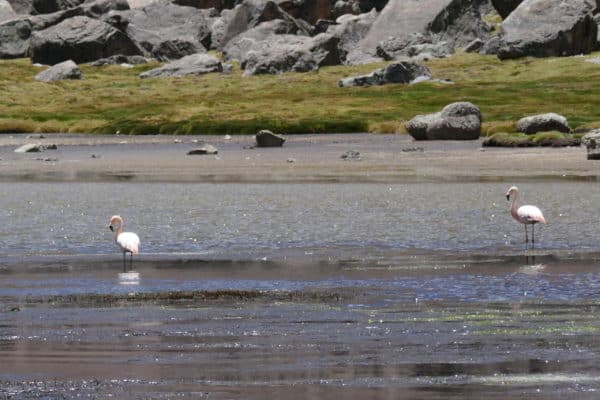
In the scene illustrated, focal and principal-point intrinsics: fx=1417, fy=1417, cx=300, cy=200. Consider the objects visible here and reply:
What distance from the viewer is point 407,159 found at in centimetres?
5575

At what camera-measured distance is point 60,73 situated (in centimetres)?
12706

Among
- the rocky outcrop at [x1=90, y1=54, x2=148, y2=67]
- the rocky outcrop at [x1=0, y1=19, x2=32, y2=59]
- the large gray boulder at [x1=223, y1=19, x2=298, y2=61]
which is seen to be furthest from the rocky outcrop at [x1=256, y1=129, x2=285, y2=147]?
the rocky outcrop at [x1=0, y1=19, x2=32, y2=59]

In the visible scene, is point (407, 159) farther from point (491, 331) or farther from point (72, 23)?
point (72, 23)

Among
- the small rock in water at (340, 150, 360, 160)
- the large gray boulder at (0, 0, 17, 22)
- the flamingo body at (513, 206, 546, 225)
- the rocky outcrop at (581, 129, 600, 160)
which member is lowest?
the small rock in water at (340, 150, 360, 160)

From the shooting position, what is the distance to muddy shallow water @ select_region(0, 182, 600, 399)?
12.8 meters

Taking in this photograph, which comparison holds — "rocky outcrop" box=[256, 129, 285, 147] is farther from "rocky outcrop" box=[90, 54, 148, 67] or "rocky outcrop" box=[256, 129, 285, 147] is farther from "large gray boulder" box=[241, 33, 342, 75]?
"rocky outcrop" box=[90, 54, 148, 67]

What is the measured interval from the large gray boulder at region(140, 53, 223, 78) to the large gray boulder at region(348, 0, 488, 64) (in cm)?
1364

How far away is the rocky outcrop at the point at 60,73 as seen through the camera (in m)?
127

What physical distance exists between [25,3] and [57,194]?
14136 cm

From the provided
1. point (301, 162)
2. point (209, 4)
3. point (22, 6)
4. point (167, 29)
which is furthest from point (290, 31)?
point (301, 162)

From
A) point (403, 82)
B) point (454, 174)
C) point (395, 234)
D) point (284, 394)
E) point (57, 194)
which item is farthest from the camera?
point (403, 82)

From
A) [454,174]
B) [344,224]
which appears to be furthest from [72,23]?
[344,224]

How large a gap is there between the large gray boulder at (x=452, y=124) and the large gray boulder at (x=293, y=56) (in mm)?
57007

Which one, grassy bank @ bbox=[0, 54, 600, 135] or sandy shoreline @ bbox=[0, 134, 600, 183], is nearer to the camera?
sandy shoreline @ bbox=[0, 134, 600, 183]
